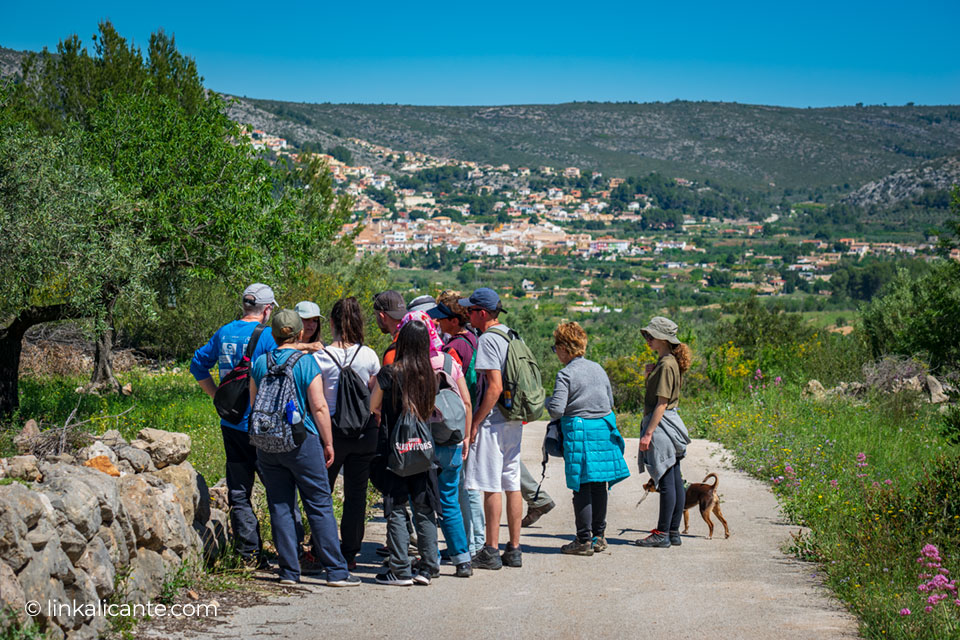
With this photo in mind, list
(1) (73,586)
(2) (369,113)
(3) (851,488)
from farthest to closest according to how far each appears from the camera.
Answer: (2) (369,113) → (3) (851,488) → (1) (73,586)

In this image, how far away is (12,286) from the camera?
10.5 m

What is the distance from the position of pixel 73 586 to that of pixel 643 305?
73.2m

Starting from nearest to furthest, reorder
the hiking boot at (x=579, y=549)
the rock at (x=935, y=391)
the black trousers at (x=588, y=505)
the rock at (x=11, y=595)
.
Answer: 1. the rock at (x=11, y=595)
2. the black trousers at (x=588, y=505)
3. the hiking boot at (x=579, y=549)
4. the rock at (x=935, y=391)

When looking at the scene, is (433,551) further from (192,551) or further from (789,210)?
(789,210)

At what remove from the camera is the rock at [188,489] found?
19.6 ft

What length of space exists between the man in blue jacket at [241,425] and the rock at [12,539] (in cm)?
197

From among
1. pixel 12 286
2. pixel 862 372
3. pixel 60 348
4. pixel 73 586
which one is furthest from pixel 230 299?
pixel 73 586

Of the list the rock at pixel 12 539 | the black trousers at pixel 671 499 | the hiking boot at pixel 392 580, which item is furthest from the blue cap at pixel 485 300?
the rock at pixel 12 539

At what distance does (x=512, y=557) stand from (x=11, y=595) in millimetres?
3494

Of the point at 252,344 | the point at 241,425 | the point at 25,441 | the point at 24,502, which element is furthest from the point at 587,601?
the point at 25,441

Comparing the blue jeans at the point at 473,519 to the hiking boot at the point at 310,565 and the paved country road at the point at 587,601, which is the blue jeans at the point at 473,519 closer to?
the paved country road at the point at 587,601

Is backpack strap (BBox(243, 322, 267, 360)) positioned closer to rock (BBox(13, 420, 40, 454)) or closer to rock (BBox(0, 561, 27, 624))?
rock (BBox(13, 420, 40, 454))

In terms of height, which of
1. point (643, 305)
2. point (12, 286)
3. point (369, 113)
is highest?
point (369, 113)

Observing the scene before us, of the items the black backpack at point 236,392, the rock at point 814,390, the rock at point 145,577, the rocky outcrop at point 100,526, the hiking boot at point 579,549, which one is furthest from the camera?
the rock at point 814,390
